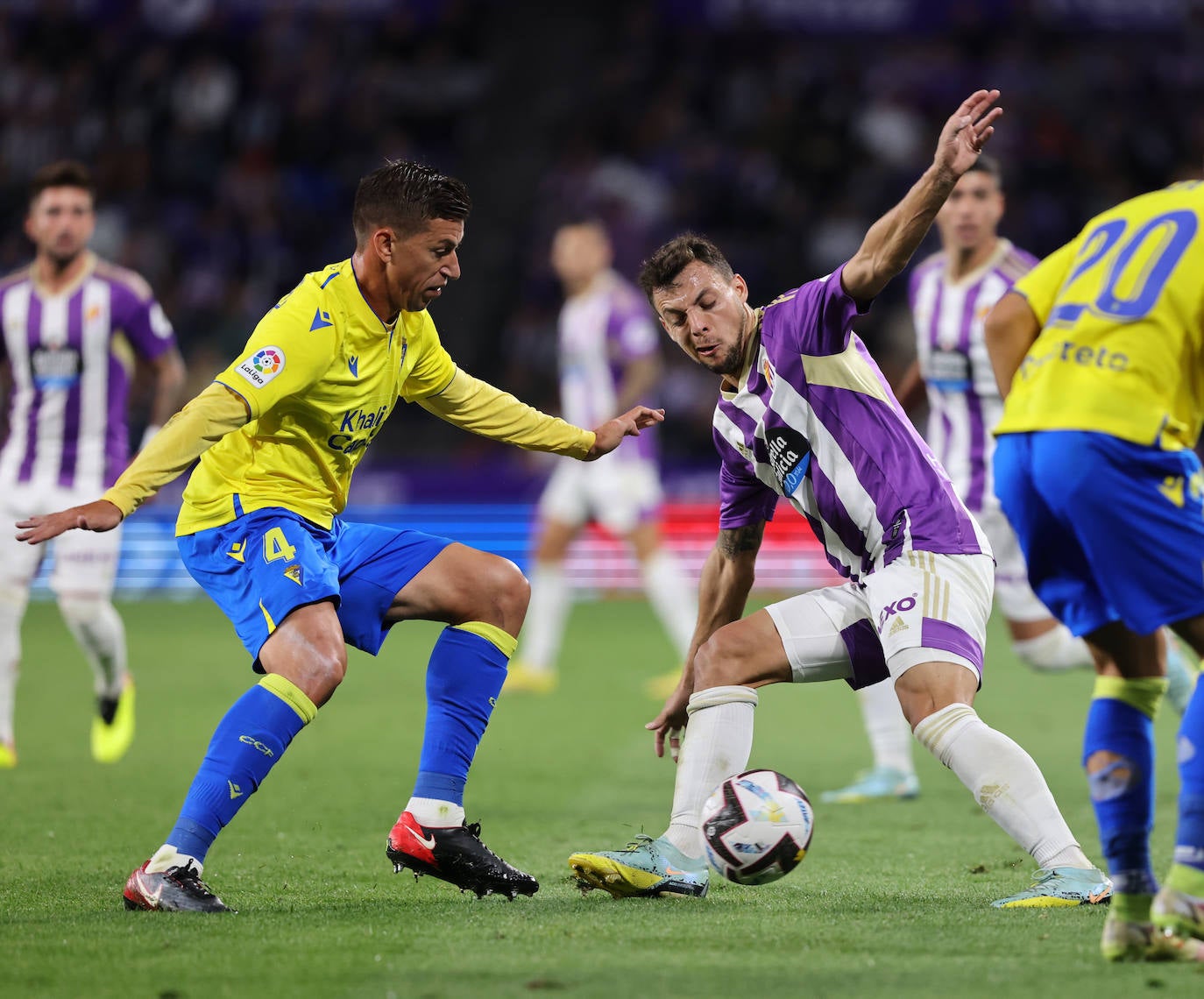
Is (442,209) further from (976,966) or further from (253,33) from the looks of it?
(253,33)

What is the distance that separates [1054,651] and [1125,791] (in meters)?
3.37

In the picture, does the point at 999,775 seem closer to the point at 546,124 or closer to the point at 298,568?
the point at 298,568

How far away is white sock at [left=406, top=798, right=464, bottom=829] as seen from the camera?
191 inches

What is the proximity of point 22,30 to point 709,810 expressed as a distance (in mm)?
19317

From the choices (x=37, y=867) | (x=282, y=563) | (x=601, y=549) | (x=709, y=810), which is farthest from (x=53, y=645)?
(x=709, y=810)

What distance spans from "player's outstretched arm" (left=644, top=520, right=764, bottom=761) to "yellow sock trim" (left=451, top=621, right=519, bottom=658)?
0.54 m

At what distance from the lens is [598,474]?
35.9 ft

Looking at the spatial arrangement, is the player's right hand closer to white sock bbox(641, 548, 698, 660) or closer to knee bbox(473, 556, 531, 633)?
knee bbox(473, 556, 531, 633)

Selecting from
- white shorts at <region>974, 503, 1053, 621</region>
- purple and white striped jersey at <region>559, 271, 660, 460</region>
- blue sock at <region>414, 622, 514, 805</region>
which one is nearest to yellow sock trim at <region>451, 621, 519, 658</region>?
blue sock at <region>414, 622, 514, 805</region>

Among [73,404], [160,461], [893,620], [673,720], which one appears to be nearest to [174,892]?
[160,461]

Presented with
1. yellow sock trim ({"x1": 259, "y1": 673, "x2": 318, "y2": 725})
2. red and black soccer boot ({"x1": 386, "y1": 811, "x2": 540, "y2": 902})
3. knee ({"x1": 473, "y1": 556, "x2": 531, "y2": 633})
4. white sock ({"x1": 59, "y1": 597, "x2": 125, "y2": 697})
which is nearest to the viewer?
yellow sock trim ({"x1": 259, "y1": 673, "x2": 318, "y2": 725})

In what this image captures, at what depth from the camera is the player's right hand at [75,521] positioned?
13.6 feet

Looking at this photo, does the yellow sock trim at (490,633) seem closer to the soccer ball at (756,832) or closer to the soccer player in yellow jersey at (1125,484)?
the soccer ball at (756,832)

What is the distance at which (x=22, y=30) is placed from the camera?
2061cm
